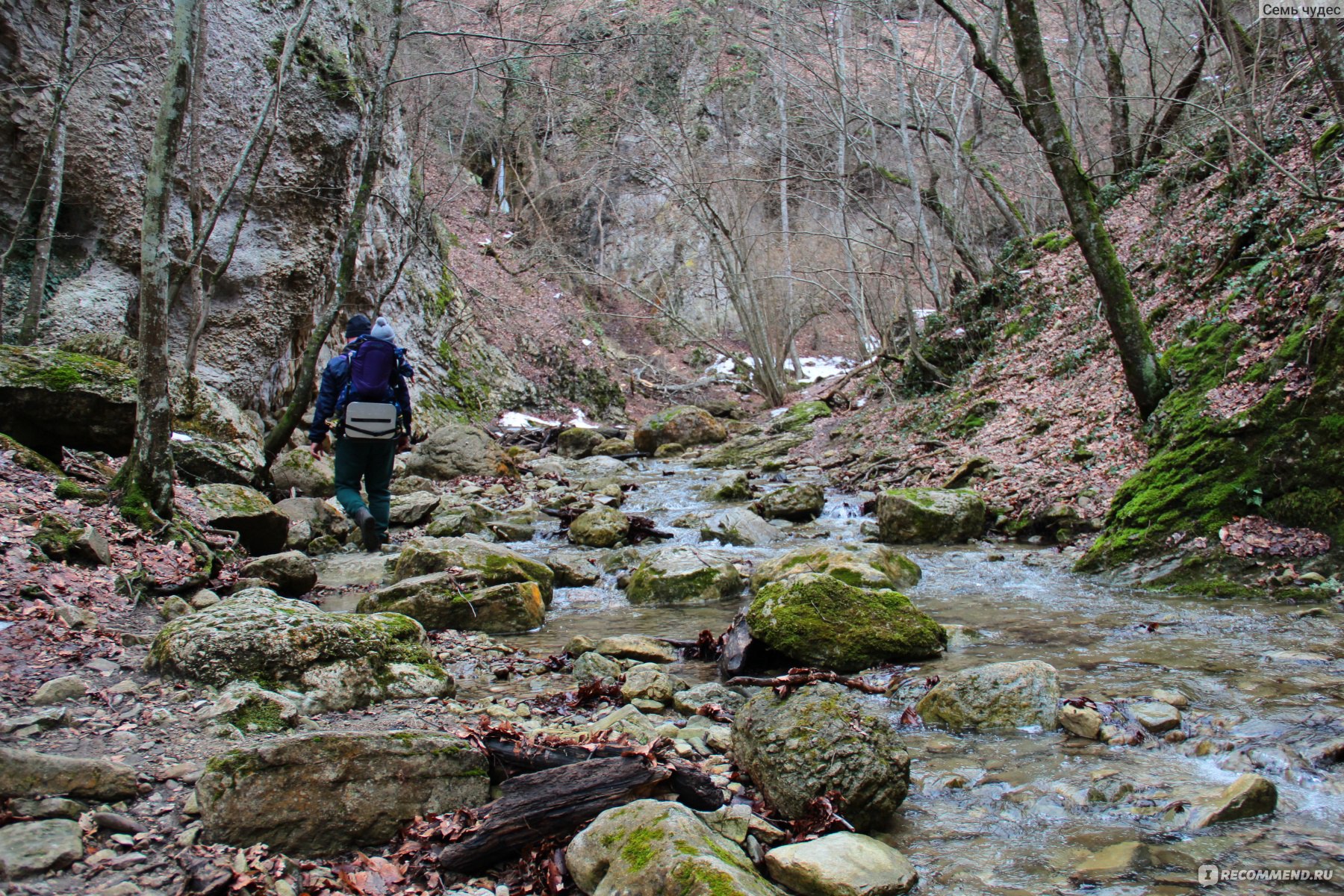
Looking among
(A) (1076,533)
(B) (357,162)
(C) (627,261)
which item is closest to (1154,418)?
(A) (1076,533)

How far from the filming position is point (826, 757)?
275 centimetres

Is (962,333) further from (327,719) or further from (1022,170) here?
(327,719)

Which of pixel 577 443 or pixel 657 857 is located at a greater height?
pixel 577 443

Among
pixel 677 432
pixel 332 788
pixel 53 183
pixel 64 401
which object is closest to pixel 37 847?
pixel 332 788

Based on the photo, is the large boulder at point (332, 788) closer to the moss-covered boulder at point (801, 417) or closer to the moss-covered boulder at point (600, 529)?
the moss-covered boulder at point (600, 529)

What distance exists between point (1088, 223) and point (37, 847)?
8.67 m

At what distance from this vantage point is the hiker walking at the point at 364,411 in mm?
6965

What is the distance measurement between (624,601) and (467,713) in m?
3.10

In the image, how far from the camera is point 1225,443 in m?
5.77

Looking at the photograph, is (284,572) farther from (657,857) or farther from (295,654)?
(657,857)

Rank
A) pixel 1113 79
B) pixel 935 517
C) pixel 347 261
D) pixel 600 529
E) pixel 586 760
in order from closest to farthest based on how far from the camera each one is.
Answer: pixel 586 760 → pixel 935 517 → pixel 600 529 → pixel 347 261 → pixel 1113 79

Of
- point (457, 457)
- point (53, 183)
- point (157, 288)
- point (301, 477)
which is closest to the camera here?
point (157, 288)

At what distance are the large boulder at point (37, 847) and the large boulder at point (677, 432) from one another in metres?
15.7

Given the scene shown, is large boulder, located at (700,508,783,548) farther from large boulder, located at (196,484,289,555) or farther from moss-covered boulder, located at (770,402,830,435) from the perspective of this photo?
moss-covered boulder, located at (770,402,830,435)
